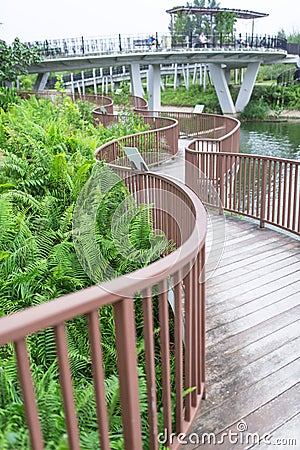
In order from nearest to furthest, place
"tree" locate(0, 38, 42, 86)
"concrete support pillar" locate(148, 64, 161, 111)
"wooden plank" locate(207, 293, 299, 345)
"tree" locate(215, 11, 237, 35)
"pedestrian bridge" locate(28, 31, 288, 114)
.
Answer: "wooden plank" locate(207, 293, 299, 345) → "tree" locate(0, 38, 42, 86) → "pedestrian bridge" locate(28, 31, 288, 114) → "concrete support pillar" locate(148, 64, 161, 111) → "tree" locate(215, 11, 237, 35)

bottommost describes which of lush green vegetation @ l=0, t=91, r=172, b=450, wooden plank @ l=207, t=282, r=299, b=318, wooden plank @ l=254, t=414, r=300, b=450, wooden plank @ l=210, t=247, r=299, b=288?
wooden plank @ l=254, t=414, r=300, b=450

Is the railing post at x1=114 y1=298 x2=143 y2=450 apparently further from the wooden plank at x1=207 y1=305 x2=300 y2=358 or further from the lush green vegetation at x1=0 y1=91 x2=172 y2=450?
the wooden plank at x1=207 y1=305 x2=300 y2=358

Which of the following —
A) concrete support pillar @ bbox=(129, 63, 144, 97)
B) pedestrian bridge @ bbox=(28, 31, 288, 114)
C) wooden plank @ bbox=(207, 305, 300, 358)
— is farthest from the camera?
concrete support pillar @ bbox=(129, 63, 144, 97)

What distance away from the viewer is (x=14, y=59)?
20734 mm

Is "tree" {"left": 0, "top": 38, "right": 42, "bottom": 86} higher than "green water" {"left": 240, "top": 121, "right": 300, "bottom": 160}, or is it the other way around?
"tree" {"left": 0, "top": 38, "right": 42, "bottom": 86}

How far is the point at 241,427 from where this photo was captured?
282 cm

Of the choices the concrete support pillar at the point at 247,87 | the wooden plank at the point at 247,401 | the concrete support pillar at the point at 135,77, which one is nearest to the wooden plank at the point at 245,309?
the wooden plank at the point at 247,401

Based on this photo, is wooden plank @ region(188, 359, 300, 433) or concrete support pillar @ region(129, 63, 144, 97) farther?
concrete support pillar @ region(129, 63, 144, 97)

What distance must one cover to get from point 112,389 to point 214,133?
13.2 m

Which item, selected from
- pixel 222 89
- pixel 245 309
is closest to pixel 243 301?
pixel 245 309

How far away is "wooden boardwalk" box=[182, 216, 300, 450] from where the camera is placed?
2.81 m

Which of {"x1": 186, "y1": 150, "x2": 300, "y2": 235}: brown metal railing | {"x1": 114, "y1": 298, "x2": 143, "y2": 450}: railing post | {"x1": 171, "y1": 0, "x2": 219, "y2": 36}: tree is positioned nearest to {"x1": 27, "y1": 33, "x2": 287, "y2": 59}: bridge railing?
{"x1": 171, "y1": 0, "x2": 219, "y2": 36}: tree

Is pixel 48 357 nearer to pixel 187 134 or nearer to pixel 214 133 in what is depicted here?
pixel 214 133

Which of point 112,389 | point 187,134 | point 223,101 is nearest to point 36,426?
point 112,389
